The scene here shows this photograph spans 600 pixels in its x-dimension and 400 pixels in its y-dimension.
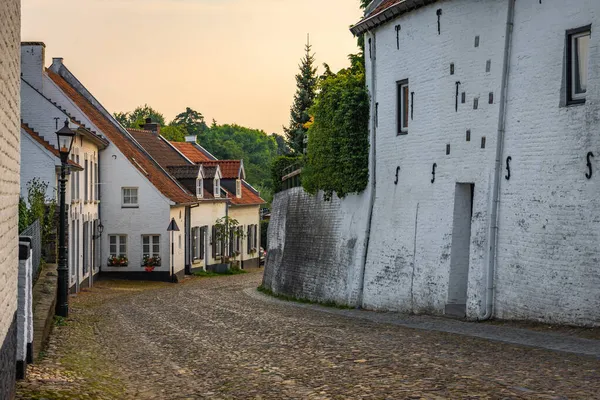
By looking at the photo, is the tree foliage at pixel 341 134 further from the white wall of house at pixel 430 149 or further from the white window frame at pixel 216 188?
the white window frame at pixel 216 188

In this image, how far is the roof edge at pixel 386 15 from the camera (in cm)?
2102

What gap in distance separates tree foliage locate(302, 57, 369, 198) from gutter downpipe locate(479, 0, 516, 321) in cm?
681

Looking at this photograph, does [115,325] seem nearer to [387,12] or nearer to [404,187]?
[404,187]

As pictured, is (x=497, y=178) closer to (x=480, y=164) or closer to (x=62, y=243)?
(x=480, y=164)

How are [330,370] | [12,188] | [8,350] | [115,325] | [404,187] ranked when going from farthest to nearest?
[404,187], [115,325], [330,370], [12,188], [8,350]

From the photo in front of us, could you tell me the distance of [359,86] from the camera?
25.3 meters

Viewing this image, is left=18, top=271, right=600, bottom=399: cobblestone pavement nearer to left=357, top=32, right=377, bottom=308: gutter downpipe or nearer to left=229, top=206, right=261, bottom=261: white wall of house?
left=357, top=32, right=377, bottom=308: gutter downpipe

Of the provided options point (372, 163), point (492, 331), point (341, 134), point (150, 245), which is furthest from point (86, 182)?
point (492, 331)

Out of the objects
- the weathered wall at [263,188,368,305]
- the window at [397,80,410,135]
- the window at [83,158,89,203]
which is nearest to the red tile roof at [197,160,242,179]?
the window at [83,158,89,203]

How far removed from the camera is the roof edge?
21016mm

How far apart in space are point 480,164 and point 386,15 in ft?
18.5

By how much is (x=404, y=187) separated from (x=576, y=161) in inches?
263

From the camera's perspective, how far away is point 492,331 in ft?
52.5

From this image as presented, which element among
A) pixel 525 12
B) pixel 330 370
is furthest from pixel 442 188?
pixel 330 370
